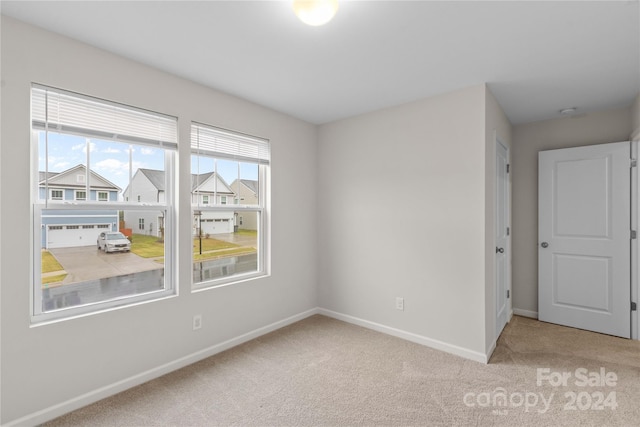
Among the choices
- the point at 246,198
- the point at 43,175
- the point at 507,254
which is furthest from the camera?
the point at 507,254

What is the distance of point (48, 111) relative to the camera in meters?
1.97

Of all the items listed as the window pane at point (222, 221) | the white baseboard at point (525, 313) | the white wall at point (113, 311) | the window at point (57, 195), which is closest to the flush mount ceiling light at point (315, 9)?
the white wall at point (113, 311)

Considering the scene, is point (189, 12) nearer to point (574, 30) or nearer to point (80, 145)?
point (80, 145)

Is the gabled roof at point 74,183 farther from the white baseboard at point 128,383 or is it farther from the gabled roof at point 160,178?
the white baseboard at point 128,383

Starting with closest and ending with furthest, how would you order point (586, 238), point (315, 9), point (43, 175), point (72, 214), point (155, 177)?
point (315, 9), point (43, 175), point (72, 214), point (155, 177), point (586, 238)

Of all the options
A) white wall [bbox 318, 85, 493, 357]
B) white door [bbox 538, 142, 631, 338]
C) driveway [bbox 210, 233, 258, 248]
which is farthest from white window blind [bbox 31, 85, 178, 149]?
white door [bbox 538, 142, 631, 338]

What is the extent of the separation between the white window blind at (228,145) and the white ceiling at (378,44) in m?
0.41

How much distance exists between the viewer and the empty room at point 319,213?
6.14 ft

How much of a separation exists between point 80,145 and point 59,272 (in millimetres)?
902

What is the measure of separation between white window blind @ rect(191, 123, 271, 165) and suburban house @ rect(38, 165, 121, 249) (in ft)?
2.62

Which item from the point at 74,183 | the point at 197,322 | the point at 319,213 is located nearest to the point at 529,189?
the point at 319,213

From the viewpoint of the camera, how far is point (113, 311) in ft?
7.25

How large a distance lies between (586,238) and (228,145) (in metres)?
4.09

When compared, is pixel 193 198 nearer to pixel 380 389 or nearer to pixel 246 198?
pixel 246 198
